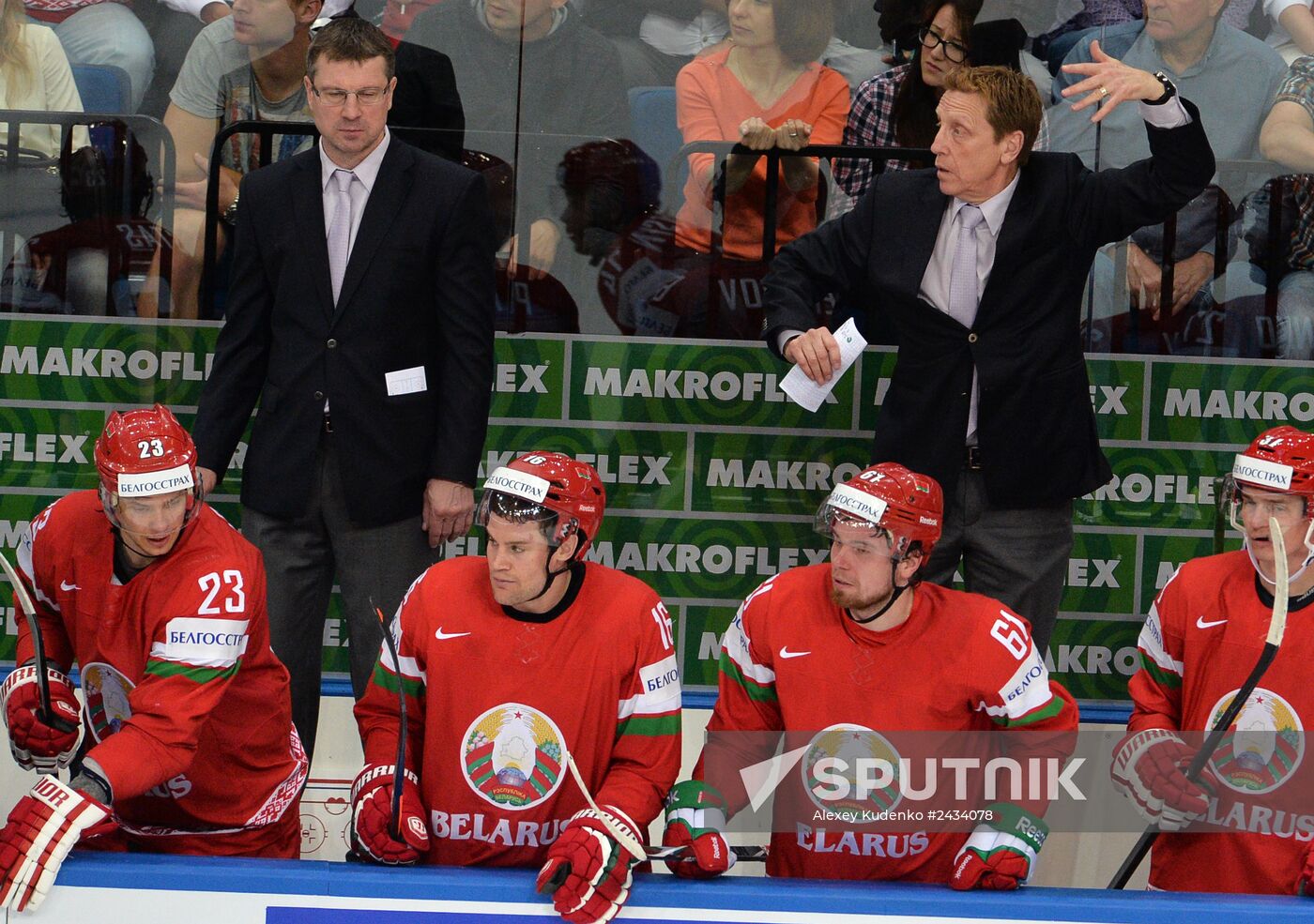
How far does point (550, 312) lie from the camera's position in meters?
4.33

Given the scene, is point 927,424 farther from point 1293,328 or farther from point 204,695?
point 204,695

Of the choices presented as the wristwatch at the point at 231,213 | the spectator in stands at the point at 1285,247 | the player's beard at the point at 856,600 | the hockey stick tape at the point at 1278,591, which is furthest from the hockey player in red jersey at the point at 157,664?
the spectator in stands at the point at 1285,247

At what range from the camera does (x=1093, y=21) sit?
427 centimetres

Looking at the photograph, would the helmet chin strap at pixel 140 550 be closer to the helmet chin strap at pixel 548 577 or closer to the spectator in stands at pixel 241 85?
the helmet chin strap at pixel 548 577

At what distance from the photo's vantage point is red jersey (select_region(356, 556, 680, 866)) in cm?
295

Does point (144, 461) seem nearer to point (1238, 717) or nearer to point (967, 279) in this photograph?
point (967, 279)

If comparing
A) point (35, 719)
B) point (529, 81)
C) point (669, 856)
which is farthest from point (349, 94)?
point (669, 856)

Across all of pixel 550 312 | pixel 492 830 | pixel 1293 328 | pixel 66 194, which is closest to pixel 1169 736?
pixel 492 830

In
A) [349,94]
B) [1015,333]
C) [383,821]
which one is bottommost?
[383,821]

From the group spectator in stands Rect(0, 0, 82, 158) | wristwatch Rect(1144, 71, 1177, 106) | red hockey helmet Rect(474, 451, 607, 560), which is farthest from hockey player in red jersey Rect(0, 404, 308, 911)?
wristwatch Rect(1144, 71, 1177, 106)

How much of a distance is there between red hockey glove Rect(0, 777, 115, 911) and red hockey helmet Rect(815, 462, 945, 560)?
4.39 feet

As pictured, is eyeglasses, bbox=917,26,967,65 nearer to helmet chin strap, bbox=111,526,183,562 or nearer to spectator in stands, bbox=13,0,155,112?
spectator in stands, bbox=13,0,155,112

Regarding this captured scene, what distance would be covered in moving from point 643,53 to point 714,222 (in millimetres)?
Result: 466

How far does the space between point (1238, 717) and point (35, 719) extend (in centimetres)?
221
